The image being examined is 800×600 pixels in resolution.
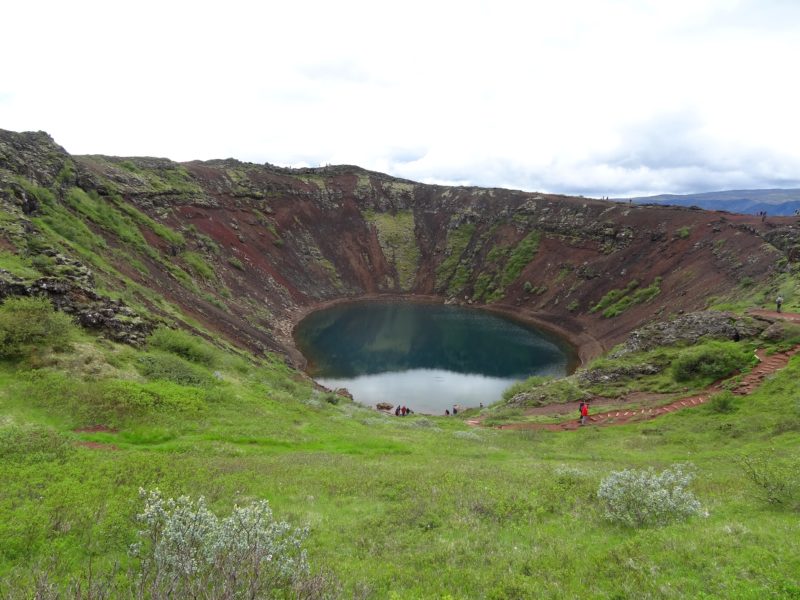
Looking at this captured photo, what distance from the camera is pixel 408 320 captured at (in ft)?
251

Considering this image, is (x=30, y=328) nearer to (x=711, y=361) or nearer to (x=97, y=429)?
(x=97, y=429)

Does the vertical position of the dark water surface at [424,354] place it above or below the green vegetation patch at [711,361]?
below

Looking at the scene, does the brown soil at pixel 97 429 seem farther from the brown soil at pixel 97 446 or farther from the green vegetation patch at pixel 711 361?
the green vegetation patch at pixel 711 361

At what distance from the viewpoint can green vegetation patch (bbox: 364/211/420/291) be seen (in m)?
96.7

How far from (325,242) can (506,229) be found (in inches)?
1455

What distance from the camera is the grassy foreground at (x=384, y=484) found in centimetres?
846

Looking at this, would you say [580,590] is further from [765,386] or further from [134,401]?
[765,386]

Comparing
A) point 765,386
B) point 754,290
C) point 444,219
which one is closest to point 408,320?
point 444,219

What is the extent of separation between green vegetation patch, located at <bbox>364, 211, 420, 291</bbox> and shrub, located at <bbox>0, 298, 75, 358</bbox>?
7429 centimetres

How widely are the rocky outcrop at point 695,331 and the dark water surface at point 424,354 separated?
1320 centimetres

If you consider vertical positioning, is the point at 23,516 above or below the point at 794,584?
below

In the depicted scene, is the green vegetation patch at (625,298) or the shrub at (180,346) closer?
the shrub at (180,346)

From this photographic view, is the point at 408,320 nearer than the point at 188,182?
Yes

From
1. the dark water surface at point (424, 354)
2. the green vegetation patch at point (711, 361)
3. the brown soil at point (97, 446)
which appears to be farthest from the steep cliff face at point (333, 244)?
the green vegetation patch at point (711, 361)
